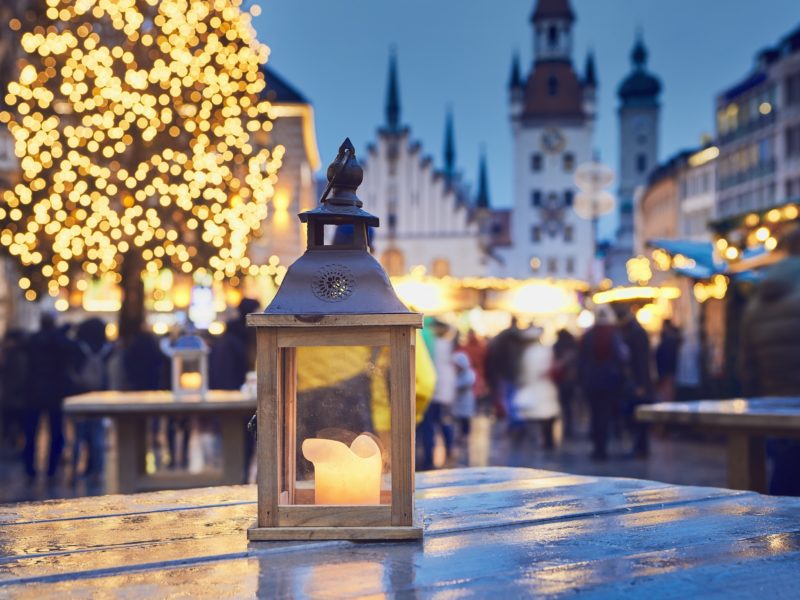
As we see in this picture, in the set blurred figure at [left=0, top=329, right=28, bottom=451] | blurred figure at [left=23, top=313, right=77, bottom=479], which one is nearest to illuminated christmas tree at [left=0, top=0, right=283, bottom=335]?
blurred figure at [left=0, top=329, right=28, bottom=451]

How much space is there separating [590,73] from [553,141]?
31.4ft

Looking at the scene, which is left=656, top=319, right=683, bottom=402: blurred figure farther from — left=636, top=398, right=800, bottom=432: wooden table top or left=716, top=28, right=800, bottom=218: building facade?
left=716, top=28, right=800, bottom=218: building facade

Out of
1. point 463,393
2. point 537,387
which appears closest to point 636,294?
point 537,387

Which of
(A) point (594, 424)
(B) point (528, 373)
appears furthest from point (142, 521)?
(B) point (528, 373)

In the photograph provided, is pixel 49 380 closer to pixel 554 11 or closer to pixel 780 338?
pixel 780 338

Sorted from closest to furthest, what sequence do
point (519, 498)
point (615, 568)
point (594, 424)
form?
point (615, 568), point (519, 498), point (594, 424)

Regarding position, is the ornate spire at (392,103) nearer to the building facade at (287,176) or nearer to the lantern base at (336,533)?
the building facade at (287,176)

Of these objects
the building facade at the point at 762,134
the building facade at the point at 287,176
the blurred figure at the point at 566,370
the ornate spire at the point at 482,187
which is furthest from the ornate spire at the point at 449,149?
the blurred figure at the point at 566,370

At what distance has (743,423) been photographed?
Result: 493cm

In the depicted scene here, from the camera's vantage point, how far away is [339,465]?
2172 millimetres

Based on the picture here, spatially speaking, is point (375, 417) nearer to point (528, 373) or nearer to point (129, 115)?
point (528, 373)

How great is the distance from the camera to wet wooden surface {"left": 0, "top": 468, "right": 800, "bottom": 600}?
5.63 feet

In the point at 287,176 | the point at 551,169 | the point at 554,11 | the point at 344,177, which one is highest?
the point at 554,11

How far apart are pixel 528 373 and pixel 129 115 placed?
285 inches
